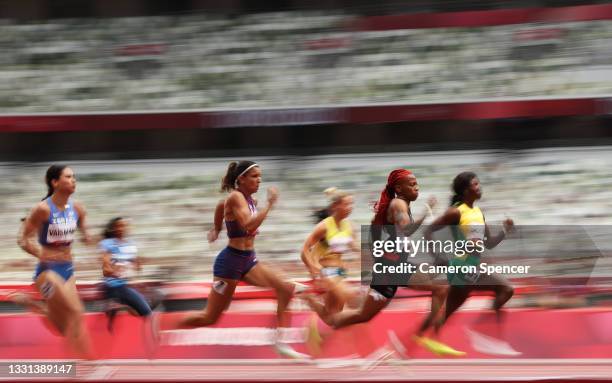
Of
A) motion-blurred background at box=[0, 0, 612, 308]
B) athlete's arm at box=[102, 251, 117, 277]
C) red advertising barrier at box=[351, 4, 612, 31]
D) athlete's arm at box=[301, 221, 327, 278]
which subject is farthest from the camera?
red advertising barrier at box=[351, 4, 612, 31]

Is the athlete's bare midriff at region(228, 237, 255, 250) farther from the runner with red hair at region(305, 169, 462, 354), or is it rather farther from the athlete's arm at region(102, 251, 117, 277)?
the athlete's arm at region(102, 251, 117, 277)

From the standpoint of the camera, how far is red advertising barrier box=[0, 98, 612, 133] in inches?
513

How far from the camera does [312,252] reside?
284 inches

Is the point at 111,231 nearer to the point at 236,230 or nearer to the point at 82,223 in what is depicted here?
the point at 82,223

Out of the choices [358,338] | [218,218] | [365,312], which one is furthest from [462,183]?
[218,218]

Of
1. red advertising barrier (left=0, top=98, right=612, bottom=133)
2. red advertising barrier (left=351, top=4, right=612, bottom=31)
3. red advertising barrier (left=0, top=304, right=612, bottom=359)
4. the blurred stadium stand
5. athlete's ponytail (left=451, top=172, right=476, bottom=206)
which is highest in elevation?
red advertising barrier (left=351, top=4, right=612, bottom=31)

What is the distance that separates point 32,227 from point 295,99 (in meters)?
7.58

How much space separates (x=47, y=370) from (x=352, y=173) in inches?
296

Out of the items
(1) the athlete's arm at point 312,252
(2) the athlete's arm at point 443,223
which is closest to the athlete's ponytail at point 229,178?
(1) the athlete's arm at point 312,252

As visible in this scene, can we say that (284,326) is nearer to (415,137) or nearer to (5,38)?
(415,137)

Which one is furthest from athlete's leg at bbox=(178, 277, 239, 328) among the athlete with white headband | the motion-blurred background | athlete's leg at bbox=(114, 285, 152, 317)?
the motion-blurred background

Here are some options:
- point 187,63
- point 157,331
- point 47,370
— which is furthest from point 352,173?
point 47,370

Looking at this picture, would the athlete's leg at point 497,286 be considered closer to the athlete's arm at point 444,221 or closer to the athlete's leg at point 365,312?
the athlete's arm at point 444,221

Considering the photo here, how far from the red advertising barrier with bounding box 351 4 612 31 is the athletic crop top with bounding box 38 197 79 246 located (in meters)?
8.27
